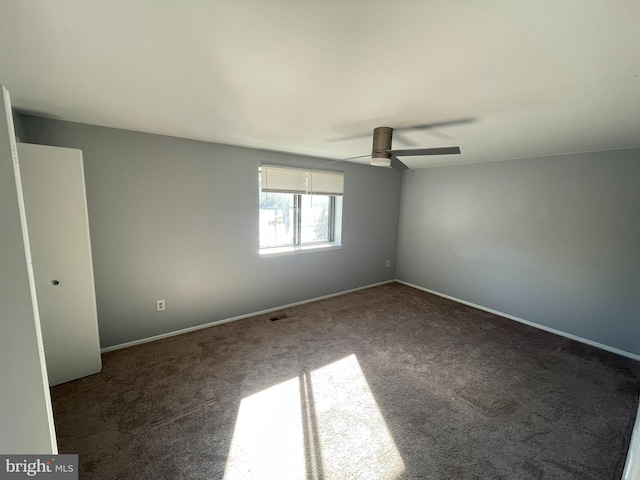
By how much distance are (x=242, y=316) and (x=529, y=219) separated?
395 cm

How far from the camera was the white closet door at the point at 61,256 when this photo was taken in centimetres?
188

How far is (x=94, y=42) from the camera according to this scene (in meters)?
1.09

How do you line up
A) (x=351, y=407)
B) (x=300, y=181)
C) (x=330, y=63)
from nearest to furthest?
(x=330, y=63), (x=351, y=407), (x=300, y=181)

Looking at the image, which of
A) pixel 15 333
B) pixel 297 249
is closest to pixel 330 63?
pixel 15 333

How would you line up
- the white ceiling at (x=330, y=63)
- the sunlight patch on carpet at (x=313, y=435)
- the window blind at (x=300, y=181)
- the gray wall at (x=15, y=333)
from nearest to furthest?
the gray wall at (x=15, y=333) → the white ceiling at (x=330, y=63) → the sunlight patch on carpet at (x=313, y=435) → the window blind at (x=300, y=181)

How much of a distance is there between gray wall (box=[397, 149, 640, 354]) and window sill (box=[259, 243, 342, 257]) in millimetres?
1772

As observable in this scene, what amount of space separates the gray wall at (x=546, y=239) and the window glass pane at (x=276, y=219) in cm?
242

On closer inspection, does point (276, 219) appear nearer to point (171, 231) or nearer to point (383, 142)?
point (171, 231)

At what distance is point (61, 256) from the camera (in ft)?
6.57

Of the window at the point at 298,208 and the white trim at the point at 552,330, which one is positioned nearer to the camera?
the white trim at the point at 552,330

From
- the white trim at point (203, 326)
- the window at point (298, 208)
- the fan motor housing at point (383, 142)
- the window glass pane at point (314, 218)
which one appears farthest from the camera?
the window glass pane at point (314, 218)

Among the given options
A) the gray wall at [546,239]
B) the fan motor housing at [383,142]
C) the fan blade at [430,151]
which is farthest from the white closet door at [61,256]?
the gray wall at [546,239]

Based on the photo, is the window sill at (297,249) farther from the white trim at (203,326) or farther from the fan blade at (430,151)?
the fan blade at (430,151)

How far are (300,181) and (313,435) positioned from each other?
283cm
